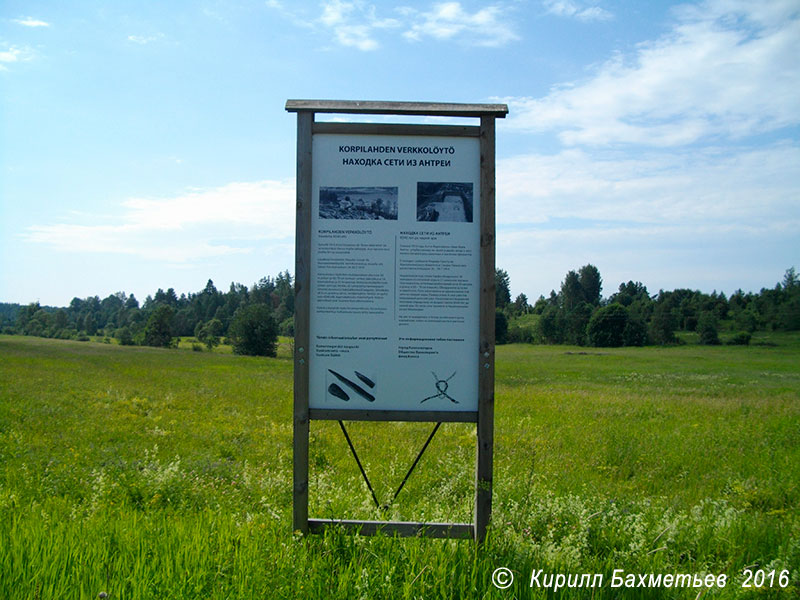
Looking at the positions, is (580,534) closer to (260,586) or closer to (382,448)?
(260,586)

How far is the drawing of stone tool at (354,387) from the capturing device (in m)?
4.92

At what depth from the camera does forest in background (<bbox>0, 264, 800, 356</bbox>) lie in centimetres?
7719

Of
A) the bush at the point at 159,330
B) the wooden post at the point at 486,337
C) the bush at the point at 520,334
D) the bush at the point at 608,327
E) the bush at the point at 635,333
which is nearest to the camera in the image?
the wooden post at the point at 486,337

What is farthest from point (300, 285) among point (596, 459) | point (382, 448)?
point (596, 459)

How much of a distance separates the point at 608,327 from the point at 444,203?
91.5m

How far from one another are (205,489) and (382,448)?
4090 millimetres

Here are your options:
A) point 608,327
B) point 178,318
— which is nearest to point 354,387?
point 608,327

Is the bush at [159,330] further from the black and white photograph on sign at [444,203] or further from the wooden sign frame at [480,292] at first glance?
the black and white photograph on sign at [444,203]

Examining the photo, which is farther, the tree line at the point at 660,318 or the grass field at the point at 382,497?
the tree line at the point at 660,318

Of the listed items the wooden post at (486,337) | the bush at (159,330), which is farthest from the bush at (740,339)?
the wooden post at (486,337)

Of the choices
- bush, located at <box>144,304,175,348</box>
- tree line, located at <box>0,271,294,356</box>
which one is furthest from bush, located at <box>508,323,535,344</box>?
bush, located at <box>144,304,175,348</box>

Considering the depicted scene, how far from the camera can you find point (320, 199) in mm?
5027

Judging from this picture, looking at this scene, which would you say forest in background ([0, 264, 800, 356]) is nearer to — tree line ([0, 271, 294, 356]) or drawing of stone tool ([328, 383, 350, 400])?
tree line ([0, 271, 294, 356])

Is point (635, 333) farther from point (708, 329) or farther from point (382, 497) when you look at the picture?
point (382, 497)
